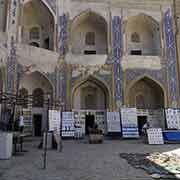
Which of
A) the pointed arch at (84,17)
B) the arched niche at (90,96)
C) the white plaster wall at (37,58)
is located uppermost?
the pointed arch at (84,17)

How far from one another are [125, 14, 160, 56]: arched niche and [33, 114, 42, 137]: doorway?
8.60 meters

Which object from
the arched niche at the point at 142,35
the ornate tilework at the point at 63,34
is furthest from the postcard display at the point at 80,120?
the arched niche at the point at 142,35

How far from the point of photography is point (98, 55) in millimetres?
15992

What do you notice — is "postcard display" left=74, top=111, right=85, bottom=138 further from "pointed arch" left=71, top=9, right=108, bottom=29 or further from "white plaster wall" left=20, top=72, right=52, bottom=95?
"pointed arch" left=71, top=9, right=108, bottom=29

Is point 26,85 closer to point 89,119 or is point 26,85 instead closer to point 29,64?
point 29,64

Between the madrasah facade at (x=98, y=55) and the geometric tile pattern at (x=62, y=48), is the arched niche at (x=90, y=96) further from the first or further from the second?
the geometric tile pattern at (x=62, y=48)

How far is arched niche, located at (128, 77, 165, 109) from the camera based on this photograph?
56.1 feet

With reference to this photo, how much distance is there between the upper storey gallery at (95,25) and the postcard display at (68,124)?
4649 mm

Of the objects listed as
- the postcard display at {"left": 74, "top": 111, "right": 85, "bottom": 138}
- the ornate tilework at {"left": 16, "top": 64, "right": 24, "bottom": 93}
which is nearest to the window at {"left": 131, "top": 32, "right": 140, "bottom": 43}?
the postcard display at {"left": 74, "top": 111, "right": 85, "bottom": 138}

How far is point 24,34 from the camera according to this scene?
17.1 m

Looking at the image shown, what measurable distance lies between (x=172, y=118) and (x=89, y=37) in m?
9.06

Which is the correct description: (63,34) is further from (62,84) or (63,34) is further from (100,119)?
(100,119)

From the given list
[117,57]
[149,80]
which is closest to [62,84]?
[117,57]

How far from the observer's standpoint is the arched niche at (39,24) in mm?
16094
